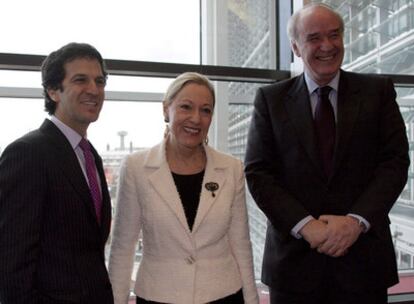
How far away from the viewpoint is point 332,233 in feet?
5.42

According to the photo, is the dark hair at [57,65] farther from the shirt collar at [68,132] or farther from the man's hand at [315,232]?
the man's hand at [315,232]

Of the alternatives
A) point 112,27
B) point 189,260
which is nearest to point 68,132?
point 189,260

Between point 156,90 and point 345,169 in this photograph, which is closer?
point 345,169

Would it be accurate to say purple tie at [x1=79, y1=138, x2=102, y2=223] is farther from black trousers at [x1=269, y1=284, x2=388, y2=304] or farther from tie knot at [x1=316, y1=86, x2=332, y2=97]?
tie knot at [x1=316, y1=86, x2=332, y2=97]

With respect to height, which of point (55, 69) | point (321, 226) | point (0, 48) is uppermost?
point (0, 48)

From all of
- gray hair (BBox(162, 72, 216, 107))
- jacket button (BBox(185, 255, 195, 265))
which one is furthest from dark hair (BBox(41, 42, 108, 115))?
jacket button (BBox(185, 255, 195, 265))

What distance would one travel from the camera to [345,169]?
176cm

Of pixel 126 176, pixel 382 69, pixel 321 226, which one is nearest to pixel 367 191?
pixel 321 226

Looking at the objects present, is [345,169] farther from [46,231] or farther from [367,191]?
[46,231]

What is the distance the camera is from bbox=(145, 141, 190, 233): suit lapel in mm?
1791

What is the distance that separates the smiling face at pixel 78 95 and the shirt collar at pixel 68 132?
0.03 metres

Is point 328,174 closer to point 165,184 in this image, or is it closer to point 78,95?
point 165,184

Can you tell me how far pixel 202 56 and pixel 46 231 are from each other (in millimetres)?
2280

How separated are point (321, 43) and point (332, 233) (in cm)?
81
